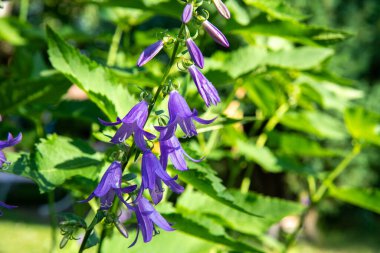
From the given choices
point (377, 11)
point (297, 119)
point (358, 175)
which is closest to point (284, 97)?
point (297, 119)

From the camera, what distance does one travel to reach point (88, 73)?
1.09 meters

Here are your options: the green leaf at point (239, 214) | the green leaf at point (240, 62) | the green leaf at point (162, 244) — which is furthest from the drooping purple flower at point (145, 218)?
the green leaf at point (240, 62)

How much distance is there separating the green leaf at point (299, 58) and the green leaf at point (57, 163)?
1.82 feet

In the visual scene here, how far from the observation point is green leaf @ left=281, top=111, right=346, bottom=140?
6.12 ft

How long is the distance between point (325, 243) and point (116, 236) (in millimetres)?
8216

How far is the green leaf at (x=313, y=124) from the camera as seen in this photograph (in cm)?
187

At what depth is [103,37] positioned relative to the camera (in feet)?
5.98

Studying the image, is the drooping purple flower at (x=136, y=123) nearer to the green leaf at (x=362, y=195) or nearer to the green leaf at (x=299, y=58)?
the green leaf at (x=299, y=58)

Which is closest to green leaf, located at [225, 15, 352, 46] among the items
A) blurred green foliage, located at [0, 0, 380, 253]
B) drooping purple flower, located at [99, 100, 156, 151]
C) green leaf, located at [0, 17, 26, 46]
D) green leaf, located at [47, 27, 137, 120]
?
blurred green foliage, located at [0, 0, 380, 253]

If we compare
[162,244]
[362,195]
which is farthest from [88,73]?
[362,195]

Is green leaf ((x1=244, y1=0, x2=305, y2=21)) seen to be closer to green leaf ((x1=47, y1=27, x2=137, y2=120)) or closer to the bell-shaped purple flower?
green leaf ((x1=47, y1=27, x2=137, y2=120))

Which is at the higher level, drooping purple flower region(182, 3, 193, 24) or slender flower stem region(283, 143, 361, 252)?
drooping purple flower region(182, 3, 193, 24)

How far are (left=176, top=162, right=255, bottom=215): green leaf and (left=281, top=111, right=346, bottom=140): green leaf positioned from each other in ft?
2.99

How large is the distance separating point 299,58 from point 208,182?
2.22 feet
